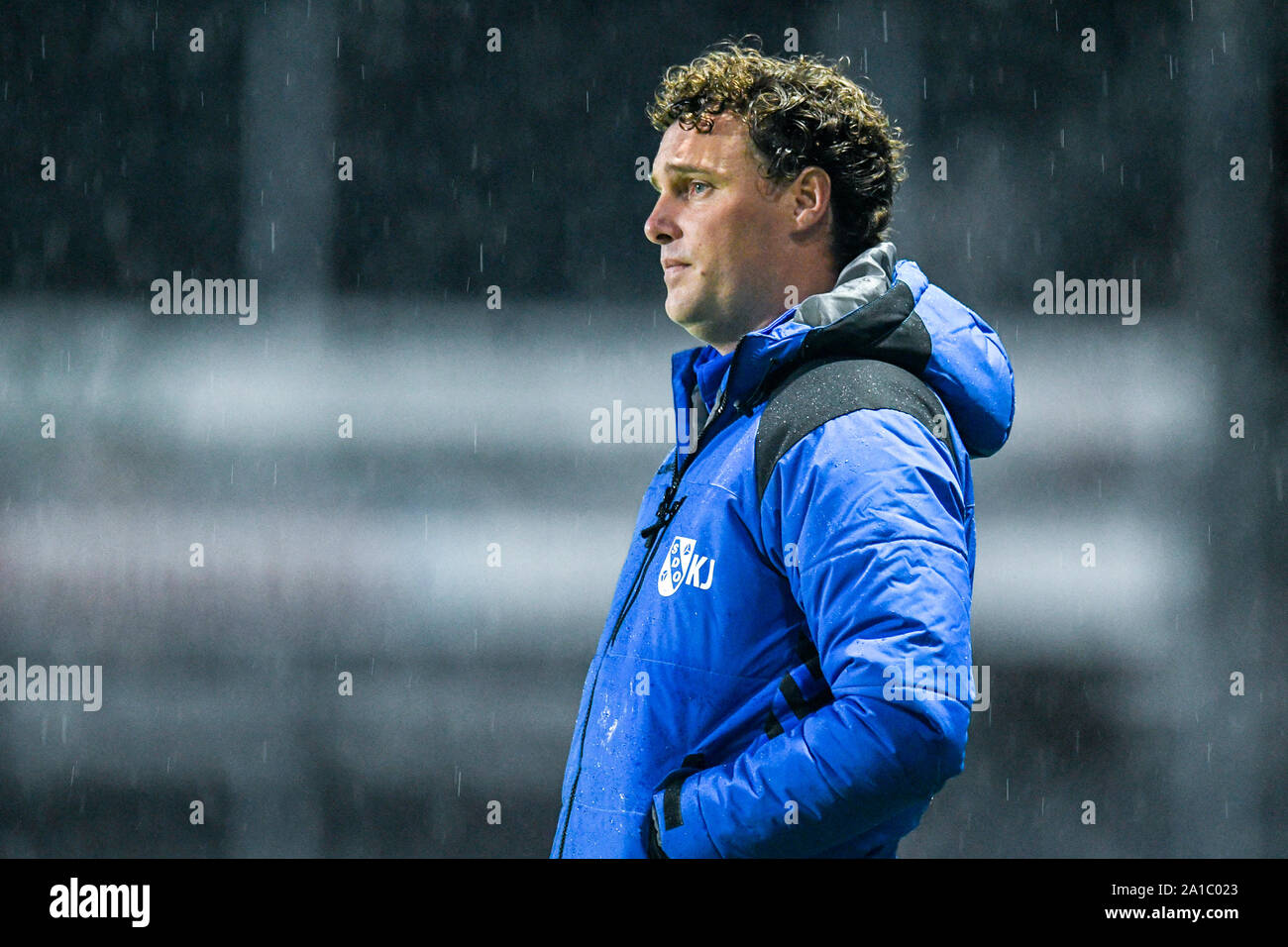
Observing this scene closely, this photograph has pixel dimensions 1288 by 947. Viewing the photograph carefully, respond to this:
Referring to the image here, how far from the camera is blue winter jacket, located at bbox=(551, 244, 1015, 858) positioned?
1329 millimetres

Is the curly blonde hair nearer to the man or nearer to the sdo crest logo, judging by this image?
the man

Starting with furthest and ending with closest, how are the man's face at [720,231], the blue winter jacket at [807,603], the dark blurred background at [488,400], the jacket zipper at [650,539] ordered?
the dark blurred background at [488,400] → the man's face at [720,231] → the jacket zipper at [650,539] → the blue winter jacket at [807,603]

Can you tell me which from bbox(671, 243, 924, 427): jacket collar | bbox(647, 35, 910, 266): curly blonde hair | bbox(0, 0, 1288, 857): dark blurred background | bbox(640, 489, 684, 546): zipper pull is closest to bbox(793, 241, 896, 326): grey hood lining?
bbox(671, 243, 924, 427): jacket collar

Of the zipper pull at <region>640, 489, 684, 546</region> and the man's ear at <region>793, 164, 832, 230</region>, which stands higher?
the man's ear at <region>793, 164, 832, 230</region>

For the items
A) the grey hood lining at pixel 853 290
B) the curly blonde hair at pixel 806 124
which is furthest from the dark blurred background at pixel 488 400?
the grey hood lining at pixel 853 290

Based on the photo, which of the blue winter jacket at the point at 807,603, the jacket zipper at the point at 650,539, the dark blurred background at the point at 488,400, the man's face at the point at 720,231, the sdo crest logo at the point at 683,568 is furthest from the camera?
the dark blurred background at the point at 488,400

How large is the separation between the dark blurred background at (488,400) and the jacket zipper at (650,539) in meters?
2.74

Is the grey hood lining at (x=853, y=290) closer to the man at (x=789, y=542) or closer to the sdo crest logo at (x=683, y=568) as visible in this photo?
the man at (x=789, y=542)

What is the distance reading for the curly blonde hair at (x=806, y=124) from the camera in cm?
176

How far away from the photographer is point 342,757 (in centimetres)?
430

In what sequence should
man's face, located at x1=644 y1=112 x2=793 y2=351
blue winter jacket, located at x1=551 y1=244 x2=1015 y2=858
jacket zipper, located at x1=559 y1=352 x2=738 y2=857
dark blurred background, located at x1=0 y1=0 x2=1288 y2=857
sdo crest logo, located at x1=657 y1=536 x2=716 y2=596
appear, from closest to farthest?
blue winter jacket, located at x1=551 y1=244 x2=1015 y2=858
sdo crest logo, located at x1=657 y1=536 x2=716 y2=596
jacket zipper, located at x1=559 y1=352 x2=738 y2=857
man's face, located at x1=644 y1=112 x2=793 y2=351
dark blurred background, located at x1=0 y1=0 x2=1288 y2=857
